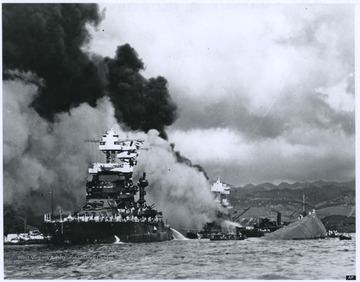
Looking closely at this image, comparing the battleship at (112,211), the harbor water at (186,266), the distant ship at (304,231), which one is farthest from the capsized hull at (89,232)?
the distant ship at (304,231)

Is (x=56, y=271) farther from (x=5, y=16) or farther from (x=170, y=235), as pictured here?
Answer: (x=170, y=235)

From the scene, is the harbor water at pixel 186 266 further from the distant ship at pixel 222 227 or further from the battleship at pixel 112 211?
the distant ship at pixel 222 227

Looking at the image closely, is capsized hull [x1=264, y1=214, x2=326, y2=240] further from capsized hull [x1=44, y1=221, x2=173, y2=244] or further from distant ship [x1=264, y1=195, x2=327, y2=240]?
capsized hull [x1=44, y1=221, x2=173, y2=244]

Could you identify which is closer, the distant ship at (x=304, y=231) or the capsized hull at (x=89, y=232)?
the capsized hull at (x=89, y=232)

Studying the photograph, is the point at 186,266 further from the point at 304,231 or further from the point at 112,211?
the point at 304,231

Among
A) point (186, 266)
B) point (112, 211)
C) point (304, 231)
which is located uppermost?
point (112, 211)

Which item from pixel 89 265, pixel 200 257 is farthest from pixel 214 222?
pixel 89 265

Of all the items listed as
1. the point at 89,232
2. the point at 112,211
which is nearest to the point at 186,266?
the point at 89,232

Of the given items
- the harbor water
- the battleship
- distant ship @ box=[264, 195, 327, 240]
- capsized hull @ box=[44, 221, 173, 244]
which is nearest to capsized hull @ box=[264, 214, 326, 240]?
distant ship @ box=[264, 195, 327, 240]
